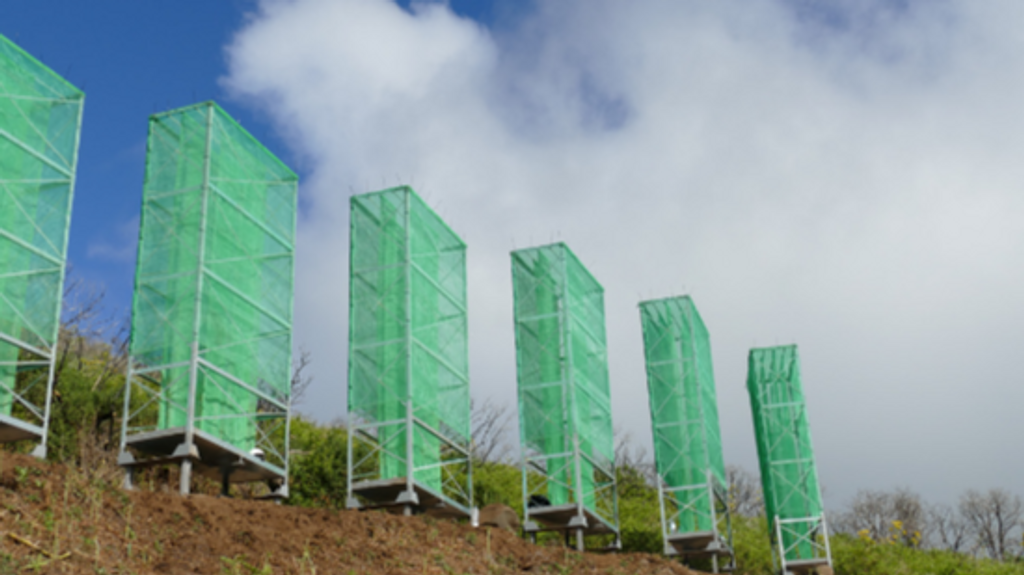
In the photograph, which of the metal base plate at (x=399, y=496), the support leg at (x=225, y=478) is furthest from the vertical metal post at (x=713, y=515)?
the support leg at (x=225, y=478)

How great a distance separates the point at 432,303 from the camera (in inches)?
912

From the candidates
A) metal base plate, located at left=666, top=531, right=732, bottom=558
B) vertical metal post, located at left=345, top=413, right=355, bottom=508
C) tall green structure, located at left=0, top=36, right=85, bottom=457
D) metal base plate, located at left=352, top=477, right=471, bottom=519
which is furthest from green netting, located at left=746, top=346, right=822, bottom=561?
tall green structure, located at left=0, top=36, right=85, bottom=457

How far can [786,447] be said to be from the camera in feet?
99.2

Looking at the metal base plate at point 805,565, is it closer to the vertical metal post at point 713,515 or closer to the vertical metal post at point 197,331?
the vertical metal post at point 713,515

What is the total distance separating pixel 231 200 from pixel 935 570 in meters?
25.7

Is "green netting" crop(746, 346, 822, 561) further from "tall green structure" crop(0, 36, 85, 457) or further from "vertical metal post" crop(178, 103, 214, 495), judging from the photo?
"tall green structure" crop(0, 36, 85, 457)

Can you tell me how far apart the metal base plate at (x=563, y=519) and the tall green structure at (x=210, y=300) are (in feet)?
21.2

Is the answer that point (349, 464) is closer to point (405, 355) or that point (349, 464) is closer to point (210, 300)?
point (405, 355)

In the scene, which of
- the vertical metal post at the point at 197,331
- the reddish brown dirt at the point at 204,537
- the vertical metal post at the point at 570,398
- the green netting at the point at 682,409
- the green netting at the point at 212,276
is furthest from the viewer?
the green netting at the point at 682,409

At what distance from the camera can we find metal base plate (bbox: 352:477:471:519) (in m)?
20.0

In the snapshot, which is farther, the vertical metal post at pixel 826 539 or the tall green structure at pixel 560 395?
the vertical metal post at pixel 826 539

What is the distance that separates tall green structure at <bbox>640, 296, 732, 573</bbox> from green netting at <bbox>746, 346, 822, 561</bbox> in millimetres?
1366

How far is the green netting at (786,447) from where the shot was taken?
29.2m

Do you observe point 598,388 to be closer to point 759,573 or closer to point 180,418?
point 759,573
